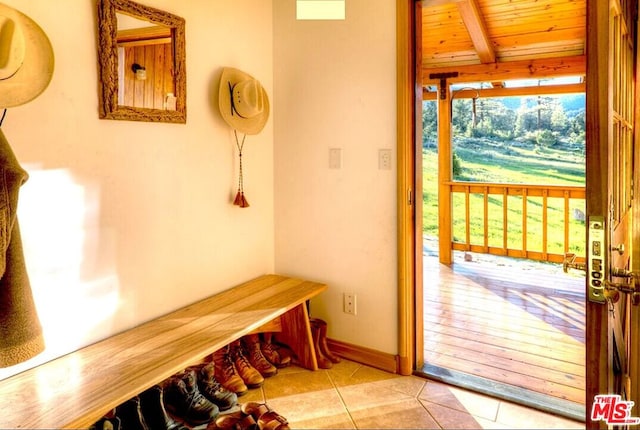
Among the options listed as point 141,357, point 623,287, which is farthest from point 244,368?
point 623,287

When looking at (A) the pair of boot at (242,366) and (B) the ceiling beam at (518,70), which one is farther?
(B) the ceiling beam at (518,70)

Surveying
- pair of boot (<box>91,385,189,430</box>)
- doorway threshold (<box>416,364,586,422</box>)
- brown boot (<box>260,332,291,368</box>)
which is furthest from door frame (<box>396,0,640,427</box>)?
pair of boot (<box>91,385,189,430</box>)

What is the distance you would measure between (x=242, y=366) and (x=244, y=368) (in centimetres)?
2

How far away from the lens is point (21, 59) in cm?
143

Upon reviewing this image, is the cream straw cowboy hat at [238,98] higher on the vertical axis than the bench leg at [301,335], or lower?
higher

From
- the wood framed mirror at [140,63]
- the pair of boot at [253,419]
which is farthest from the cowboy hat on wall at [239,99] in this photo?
the pair of boot at [253,419]

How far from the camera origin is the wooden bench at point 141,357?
138cm

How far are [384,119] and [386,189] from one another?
0.37 meters

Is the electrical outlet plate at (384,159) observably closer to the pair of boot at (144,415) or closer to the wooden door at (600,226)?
the wooden door at (600,226)

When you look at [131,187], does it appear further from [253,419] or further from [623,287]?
[623,287]

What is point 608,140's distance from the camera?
1.14 m

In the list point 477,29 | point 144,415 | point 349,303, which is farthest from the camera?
point 477,29

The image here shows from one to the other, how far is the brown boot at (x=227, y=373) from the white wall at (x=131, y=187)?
0.33 m

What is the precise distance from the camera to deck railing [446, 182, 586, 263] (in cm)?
479
